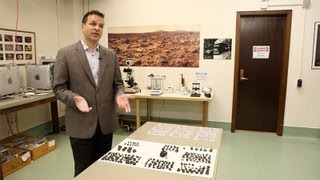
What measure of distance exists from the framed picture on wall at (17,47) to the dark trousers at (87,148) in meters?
2.58

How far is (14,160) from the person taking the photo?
3.07m

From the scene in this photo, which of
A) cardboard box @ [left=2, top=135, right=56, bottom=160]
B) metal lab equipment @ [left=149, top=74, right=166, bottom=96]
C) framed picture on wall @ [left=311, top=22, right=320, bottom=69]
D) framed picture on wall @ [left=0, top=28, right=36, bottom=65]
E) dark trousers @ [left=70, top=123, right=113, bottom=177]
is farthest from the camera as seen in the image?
metal lab equipment @ [left=149, top=74, right=166, bottom=96]

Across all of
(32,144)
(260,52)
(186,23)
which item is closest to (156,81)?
(186,23)

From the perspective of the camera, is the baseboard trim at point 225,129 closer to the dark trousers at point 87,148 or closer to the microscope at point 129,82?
the microscope at point 129,82

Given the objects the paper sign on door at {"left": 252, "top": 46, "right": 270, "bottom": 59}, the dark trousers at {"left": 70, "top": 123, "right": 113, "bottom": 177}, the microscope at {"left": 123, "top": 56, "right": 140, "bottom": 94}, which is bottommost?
the dark trousers at {"left": 70, "top": 123, "right": 113, "bottom": 177}

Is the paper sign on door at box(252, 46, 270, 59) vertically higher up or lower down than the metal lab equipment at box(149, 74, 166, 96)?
higher up

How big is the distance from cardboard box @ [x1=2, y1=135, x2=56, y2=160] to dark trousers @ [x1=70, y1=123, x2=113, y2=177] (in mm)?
1729

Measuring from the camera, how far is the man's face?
179 cm

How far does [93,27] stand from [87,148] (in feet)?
2.99

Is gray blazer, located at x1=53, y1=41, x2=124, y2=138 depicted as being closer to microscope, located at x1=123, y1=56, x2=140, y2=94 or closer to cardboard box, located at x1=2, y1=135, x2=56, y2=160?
cardboard box, located at x1=2, y1=135, x2=56, y2=160

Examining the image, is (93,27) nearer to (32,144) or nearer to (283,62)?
(32,144)

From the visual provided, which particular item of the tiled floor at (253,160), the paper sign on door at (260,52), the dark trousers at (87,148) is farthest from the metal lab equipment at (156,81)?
the dark trousers at (87,148)

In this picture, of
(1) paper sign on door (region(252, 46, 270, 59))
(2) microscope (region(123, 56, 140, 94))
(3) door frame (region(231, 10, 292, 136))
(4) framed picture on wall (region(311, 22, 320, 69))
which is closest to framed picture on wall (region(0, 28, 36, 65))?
(2) microscope (region(123, 56, 140, 94))

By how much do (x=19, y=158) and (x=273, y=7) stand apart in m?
4.33
